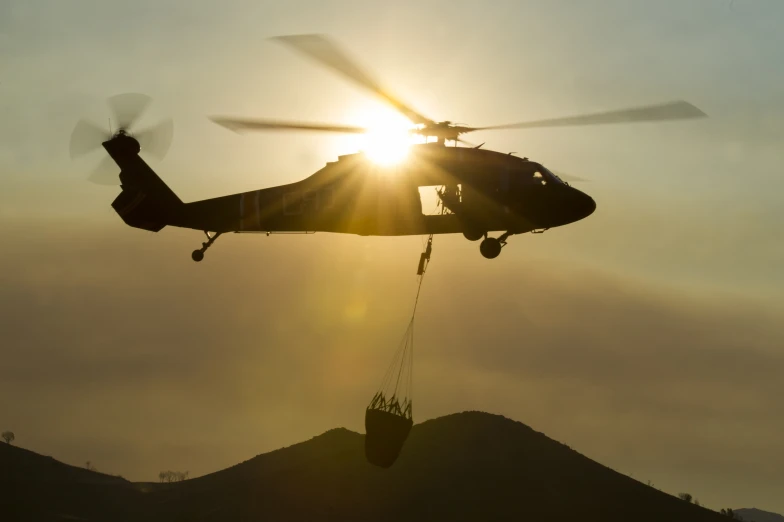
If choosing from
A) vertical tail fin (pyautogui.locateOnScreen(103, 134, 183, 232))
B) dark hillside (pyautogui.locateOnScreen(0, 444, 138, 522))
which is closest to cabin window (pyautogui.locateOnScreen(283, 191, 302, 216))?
vertical tail fin (pyautogui.locateOnScreen(103, 134, 183, 232))

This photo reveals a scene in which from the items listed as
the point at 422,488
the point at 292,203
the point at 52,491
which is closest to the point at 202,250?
the point at 292,203

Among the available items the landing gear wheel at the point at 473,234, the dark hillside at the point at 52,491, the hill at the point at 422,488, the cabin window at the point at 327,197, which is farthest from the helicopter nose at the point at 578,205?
the dark hillside at the point at 52,491

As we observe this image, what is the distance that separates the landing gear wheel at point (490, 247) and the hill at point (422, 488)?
4829 cm

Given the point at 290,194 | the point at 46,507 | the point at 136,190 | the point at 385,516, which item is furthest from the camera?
the point at 46,507

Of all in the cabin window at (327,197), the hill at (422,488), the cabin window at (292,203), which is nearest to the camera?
the cabin window at (327,197)

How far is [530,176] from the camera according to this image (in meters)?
32.2

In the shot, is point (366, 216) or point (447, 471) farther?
point (447, 471)

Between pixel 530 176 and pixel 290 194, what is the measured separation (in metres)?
8.91

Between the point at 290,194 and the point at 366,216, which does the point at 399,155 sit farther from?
the point at 290,194

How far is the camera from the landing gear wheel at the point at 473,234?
31.9 meters

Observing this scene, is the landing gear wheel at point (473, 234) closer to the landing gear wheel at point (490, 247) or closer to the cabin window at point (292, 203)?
the landing gear wheel at point (490, 247)

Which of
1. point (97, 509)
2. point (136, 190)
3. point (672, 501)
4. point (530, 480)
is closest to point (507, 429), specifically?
point (530, 480)

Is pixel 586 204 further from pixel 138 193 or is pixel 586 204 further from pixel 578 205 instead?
pixel 138 193

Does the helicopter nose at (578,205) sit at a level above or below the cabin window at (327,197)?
below
